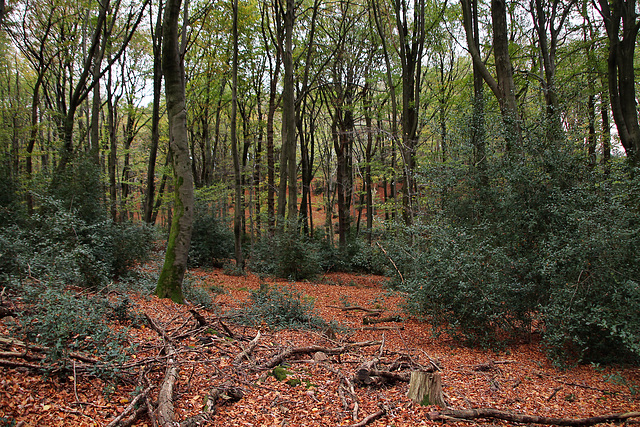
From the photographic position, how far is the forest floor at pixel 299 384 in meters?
2.71

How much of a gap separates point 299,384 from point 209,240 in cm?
1217

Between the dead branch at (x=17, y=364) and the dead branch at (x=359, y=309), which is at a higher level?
the dead branch at (x=17, y=364)

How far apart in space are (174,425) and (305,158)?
59.2 feet

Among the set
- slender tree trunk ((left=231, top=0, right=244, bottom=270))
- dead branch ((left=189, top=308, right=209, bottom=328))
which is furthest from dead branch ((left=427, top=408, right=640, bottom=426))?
slender tree trunk ((left=231, top=0, right=244, bottom=270))

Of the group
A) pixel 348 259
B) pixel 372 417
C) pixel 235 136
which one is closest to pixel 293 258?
pixel 235 136

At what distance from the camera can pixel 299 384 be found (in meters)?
3.78

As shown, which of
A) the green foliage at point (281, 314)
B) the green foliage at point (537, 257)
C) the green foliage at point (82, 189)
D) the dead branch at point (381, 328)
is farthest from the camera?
→ the green foliage at point (82, 189)

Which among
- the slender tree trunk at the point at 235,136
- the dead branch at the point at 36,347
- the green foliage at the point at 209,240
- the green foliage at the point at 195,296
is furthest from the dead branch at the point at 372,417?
the green foliage at the point at 209,240

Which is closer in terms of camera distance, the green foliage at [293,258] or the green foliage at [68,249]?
the green foliage at [68,249]

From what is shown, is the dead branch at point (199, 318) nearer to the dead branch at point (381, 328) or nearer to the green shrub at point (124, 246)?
the dead branch at point (381, 328)

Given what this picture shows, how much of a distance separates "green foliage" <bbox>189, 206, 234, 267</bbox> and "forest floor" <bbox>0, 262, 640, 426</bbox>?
9.00 m

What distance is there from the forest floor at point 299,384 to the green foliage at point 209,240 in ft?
29.5

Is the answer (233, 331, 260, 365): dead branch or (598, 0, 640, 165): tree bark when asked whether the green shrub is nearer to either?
(233, 331, 260, 365): dead branch

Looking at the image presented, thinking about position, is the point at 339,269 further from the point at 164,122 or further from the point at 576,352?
the point at 164,122
